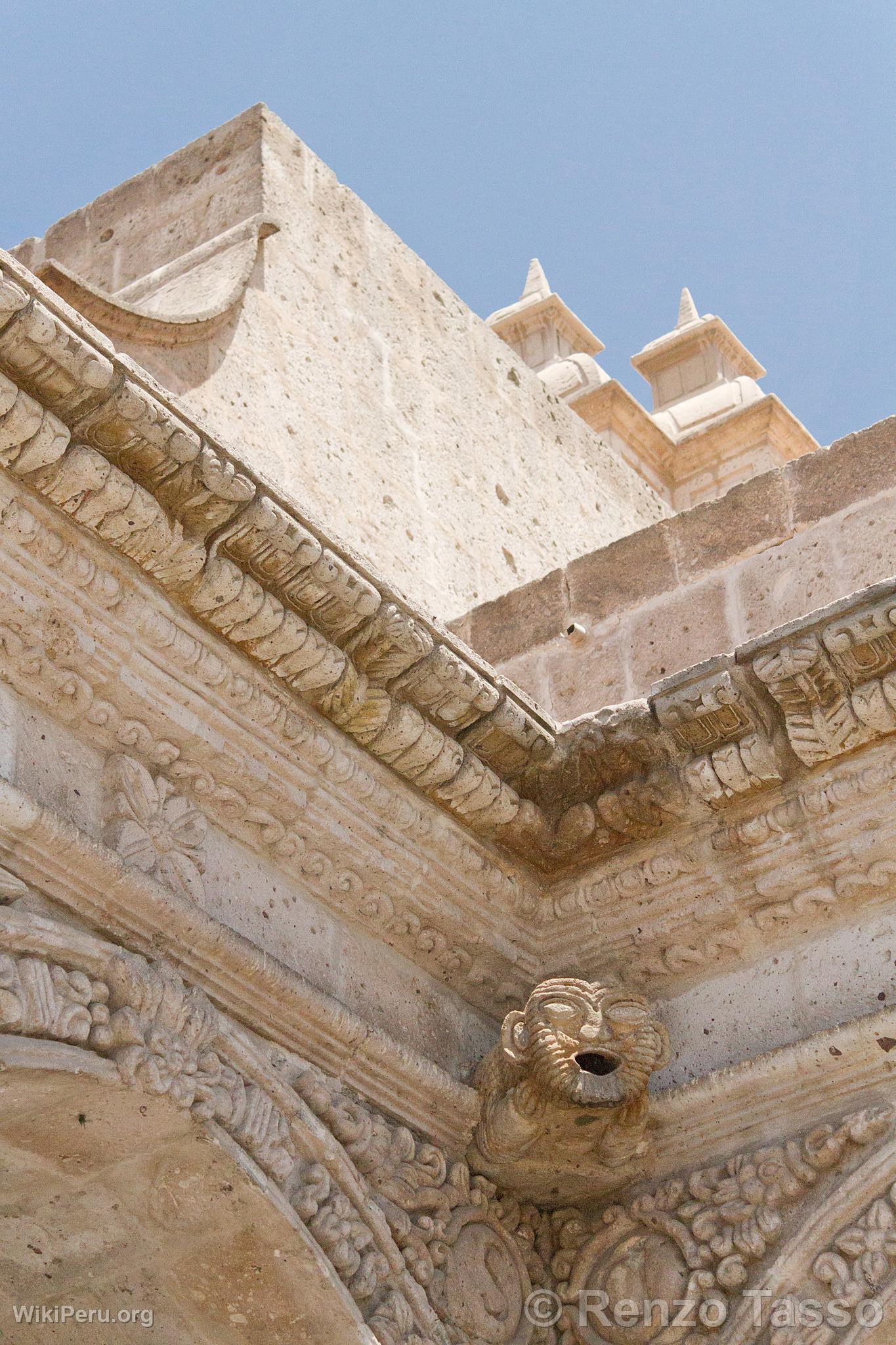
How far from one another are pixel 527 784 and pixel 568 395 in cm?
495

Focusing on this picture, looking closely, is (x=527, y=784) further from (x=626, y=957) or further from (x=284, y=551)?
(x=284, y=551)

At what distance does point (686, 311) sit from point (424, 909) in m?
7.21

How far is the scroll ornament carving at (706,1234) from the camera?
3.34m

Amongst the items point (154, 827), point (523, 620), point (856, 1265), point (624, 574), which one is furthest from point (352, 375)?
point (856, 1265)

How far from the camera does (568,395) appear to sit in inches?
339

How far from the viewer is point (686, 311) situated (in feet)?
34.1

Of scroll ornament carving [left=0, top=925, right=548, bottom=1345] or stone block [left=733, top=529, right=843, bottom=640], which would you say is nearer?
scroll ornament carving [left=0, top=925, right=548, bottom=1345]

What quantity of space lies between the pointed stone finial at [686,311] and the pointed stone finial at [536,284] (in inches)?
32.0

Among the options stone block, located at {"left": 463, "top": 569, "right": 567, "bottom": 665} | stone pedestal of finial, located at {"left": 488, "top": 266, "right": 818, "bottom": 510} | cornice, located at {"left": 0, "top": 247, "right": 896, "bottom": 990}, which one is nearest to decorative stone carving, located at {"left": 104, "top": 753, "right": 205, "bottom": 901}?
cornice, located at {"left": 0, "top": 247, "right": 896, "bottom": 990}

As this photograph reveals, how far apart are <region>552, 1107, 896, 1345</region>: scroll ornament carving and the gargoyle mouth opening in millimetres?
249

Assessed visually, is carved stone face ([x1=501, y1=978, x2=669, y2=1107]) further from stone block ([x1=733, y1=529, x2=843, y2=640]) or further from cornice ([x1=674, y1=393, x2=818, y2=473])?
Result: cornice ([x1=674, y1=393, x2=818, y2=473])

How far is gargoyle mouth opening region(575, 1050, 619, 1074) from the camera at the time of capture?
358cm

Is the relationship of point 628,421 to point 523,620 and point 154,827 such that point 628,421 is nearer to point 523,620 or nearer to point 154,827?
point 523,620

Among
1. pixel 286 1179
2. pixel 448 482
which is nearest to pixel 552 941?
pixel 286 1179
